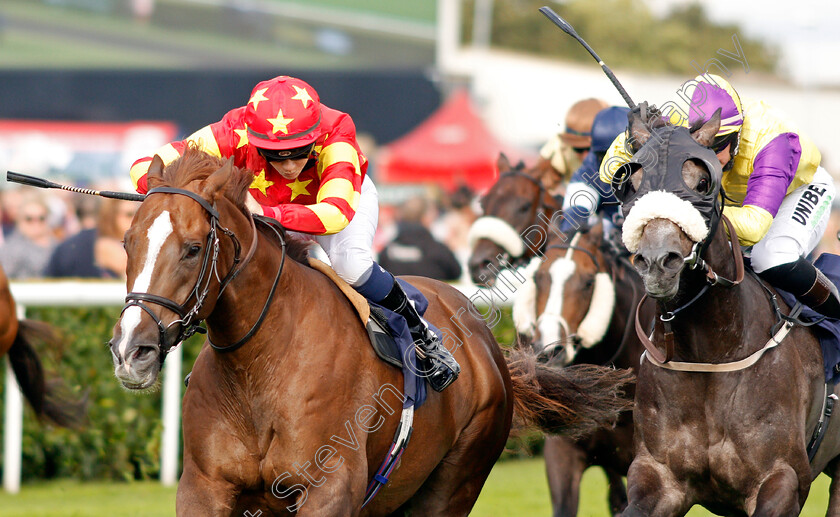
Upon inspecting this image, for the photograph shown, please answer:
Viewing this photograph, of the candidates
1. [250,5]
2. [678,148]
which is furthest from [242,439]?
[250,5]

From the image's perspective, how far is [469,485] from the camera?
4957mm

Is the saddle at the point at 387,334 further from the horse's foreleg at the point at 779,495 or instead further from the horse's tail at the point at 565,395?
the horse's foreleg at the point at 779,495

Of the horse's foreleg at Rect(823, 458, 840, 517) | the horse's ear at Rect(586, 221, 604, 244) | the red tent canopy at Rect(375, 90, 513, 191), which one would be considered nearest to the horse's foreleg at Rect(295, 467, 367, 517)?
the horse's foreleg at Rect(823, 458, 840, 517)

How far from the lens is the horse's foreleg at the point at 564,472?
569 cm

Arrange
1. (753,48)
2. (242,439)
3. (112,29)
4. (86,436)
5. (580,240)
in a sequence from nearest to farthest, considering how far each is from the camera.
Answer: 1. (242,439)
2. (580,240)
3. (86,436)
4. (112,29)
5. (753,48)

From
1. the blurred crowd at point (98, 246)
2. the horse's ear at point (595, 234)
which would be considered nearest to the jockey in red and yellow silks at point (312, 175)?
the horse's ear at point (595, 234)

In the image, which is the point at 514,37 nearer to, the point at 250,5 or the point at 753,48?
the point at 753,48

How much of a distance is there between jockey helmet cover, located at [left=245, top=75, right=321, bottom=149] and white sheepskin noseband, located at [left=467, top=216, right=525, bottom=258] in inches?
129

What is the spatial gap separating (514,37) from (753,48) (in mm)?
12450

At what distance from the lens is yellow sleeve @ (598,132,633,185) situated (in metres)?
4.45

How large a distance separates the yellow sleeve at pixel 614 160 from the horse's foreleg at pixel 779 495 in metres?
1.31

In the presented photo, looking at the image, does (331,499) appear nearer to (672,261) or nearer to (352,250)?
(352,250)

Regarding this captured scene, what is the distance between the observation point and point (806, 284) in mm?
4457

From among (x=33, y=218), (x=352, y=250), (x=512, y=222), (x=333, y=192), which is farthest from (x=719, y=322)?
(x=33, y=218)
